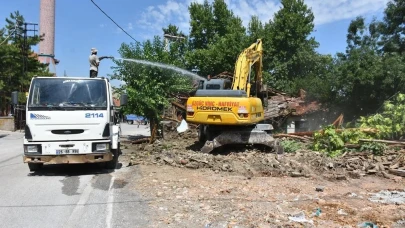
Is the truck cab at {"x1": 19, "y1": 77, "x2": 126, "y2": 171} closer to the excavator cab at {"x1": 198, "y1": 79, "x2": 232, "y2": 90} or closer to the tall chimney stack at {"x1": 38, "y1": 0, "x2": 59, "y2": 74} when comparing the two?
the excavator cab at {"x1": 198, "y1": 79, "x2": 232, "y2": 90}

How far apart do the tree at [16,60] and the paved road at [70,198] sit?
19.5 meters

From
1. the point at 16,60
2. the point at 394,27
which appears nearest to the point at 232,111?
the point at 394,27

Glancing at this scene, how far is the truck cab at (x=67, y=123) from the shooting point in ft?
28.2

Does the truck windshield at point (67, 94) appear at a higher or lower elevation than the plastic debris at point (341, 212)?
higher

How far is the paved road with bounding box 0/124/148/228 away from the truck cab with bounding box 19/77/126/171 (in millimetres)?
524

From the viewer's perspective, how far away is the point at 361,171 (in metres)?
9.12

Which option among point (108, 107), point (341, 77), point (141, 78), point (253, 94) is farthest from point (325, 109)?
point (108, 107)

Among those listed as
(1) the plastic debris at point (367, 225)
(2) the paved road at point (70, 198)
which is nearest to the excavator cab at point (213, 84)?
(2) the paved road at point (70, 198)

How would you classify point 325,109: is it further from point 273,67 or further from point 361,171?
point 361,171

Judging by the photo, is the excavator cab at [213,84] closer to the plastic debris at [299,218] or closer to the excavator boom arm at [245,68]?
the excavator boom arm at [245,68]

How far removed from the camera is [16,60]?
2789cm

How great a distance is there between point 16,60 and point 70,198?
2458 cm

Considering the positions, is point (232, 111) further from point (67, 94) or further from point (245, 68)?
point (67, 94)

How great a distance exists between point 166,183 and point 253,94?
261 inches
